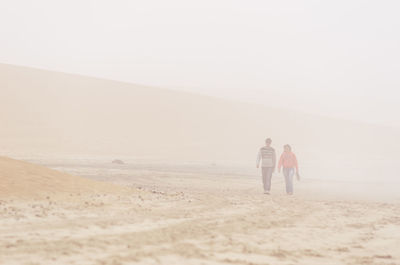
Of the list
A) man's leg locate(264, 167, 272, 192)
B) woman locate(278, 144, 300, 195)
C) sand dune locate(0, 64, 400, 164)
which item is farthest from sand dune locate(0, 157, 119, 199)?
sand dune locate(0, 64, 400, 164)

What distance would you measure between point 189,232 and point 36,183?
230 inches

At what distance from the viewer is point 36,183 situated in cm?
1380

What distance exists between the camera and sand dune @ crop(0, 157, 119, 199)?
12.9 meters

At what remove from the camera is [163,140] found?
57.5m

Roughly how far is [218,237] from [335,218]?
4063 mm

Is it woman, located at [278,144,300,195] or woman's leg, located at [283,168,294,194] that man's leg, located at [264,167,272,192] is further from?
woman's leg, located at [283,168,294,194]

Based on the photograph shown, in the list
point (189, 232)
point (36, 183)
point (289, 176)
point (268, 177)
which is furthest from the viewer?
point (289, 176)

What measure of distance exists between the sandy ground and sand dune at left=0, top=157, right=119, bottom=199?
50 centimetres

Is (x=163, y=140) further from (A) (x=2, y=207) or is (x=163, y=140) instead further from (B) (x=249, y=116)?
(A) (x=2, y=207)

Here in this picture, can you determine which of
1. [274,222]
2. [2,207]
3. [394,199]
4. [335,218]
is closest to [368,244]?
[274,222]

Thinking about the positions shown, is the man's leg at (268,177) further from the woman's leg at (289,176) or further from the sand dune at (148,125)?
the sand dune at (148,125)

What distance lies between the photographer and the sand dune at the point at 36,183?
12945mm

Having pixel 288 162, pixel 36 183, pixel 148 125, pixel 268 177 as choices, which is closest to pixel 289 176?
pixel 288 162

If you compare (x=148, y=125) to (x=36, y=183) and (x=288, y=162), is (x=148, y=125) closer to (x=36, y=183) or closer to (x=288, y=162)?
(x=288, y=162)
